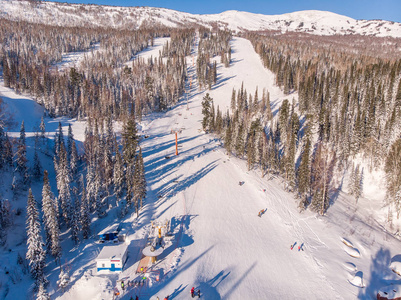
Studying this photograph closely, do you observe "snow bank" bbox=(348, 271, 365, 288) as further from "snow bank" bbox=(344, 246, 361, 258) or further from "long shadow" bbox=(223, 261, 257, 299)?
"long shadow" bbox=(223, 261, 257, 299)

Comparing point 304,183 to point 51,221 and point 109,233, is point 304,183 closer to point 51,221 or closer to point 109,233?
point 109,233

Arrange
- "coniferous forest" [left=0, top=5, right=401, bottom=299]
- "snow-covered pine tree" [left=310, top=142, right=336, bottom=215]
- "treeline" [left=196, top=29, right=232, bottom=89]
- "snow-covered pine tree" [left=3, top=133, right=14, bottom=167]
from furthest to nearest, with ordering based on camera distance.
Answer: "treeline" [left=196, top=29, right=232, bottom=89] → "snow-covered pine tree" [left=3, top=133, right=14, bottom=167] → "snow-covered pine tree" [left=310, top=142, right=336, bottom=215] → "coniferous forest" [left=0, top=5, right=401, bottom=299]

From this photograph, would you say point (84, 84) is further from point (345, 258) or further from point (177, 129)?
point (345, 258)

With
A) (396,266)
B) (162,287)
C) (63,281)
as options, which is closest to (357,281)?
(396,266)

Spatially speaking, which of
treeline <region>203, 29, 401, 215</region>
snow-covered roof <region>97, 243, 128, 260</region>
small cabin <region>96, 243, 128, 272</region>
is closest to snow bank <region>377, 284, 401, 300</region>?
treeline <region>203, 29, 401, 215</region>

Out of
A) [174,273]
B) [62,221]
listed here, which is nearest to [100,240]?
[62,221]

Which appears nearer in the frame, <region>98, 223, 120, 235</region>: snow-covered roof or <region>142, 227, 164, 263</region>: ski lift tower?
<region>142, 227, 164, 263</region>: ski lift tower

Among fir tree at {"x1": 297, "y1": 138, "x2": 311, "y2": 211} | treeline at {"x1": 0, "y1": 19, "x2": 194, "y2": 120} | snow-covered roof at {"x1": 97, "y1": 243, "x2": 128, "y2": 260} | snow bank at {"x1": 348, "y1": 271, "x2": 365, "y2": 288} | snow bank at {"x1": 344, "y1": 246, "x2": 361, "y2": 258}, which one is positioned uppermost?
treeline at {"x1": 0, "y1": 19, "x2": 194, "y2": 120}
